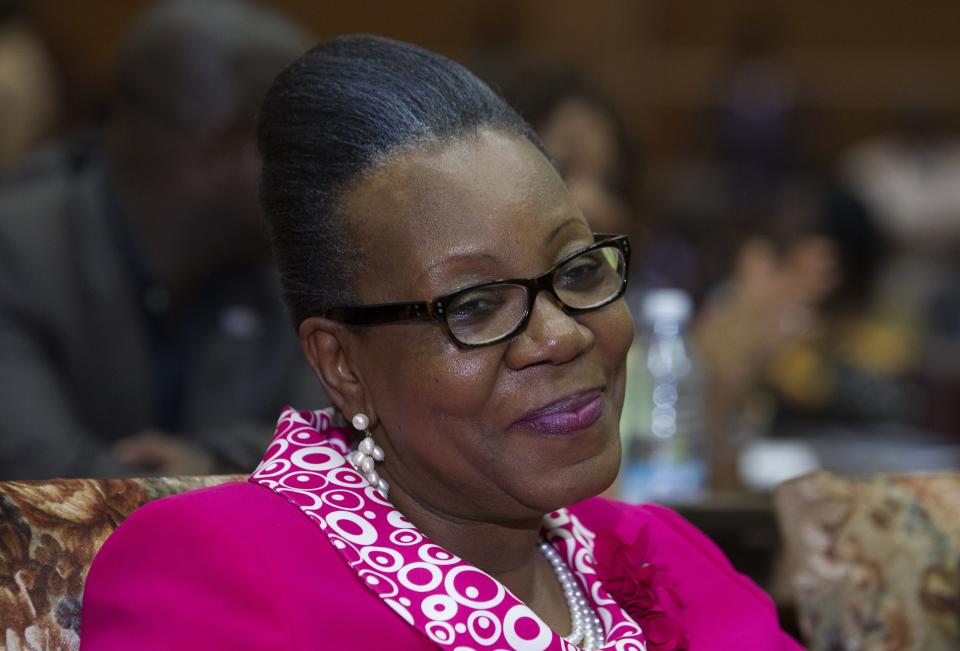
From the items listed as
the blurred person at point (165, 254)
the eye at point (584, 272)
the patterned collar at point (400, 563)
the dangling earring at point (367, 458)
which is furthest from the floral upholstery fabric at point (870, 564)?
the blurred person at point (165, 254)

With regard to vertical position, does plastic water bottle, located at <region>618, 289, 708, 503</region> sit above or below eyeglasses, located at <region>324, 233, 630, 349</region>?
below

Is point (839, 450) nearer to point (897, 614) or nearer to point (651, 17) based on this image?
point (897, 614)

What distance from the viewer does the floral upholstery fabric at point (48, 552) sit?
4.29 ft

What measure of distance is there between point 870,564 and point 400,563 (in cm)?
83

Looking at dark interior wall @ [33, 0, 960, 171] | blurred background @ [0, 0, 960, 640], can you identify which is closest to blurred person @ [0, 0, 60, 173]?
blurred background @ [0, 0, 960, 640]

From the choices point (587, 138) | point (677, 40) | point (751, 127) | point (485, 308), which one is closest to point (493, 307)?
point (485, 308)

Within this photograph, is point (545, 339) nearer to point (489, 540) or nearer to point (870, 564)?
point (489, 540)

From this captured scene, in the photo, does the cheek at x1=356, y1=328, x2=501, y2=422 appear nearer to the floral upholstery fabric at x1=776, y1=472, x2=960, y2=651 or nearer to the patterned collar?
the patterned collar

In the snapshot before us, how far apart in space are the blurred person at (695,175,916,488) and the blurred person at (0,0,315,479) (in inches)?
46.7

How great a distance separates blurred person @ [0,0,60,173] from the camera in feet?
14.1

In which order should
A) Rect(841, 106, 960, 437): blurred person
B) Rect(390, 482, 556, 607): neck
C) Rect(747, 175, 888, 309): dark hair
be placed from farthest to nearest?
Rect(841, 106, 960, 437): blurred person, Rect(747, 175, 888, 309): dark hair, Rect(390, 482, 556, 607): neck

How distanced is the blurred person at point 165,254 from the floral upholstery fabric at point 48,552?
4.72ft

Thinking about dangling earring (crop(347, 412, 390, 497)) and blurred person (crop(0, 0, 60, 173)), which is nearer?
dangling earring (crop(347, 412, 390, 497))

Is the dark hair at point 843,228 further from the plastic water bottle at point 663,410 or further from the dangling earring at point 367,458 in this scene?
the dangling earring at point 367,458
